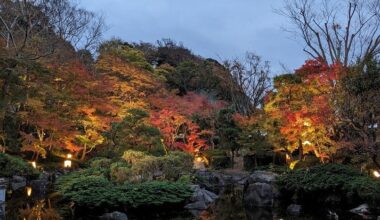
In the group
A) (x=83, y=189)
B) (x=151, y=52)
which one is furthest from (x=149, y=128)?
(x=151, y=52)

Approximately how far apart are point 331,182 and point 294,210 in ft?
5.38

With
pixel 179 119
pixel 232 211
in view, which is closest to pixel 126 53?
pixel 179 119

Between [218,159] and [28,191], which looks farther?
[218,159]

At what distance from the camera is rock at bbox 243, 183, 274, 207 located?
13.1 meters

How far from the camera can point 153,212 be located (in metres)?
11.5

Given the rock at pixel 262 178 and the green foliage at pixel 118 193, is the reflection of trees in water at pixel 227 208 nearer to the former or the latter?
the rock at pixel 262 178

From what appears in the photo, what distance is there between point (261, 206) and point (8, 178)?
9.49 m

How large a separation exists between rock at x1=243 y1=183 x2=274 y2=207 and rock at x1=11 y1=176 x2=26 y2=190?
8.61 meters

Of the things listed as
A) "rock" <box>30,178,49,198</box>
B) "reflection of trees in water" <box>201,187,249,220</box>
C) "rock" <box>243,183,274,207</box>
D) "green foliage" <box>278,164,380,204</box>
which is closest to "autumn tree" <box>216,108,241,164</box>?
"reflection of trees in water" <box>201,187,249,220</box>

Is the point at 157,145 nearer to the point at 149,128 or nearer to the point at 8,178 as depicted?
the point at 149,128

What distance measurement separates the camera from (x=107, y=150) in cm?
1677

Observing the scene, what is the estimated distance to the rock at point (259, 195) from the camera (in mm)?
13148

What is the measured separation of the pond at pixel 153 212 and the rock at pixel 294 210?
7.8 inches

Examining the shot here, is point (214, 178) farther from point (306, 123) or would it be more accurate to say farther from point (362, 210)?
point (362, 210)
